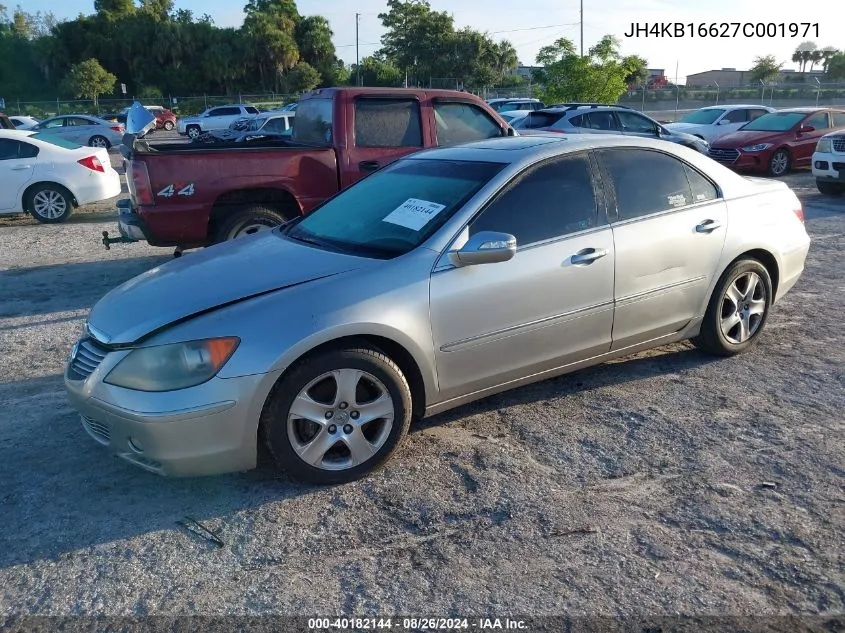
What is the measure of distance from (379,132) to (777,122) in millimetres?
12459

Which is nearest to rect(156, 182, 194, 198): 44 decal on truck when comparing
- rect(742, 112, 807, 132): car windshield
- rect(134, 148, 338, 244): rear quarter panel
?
rect(134, 148, 338, 244): rear quarter panel

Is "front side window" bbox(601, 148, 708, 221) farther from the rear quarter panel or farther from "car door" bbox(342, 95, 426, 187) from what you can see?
the rear quarter panel

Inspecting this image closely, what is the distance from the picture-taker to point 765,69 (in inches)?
2687

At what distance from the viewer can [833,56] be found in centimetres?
7950

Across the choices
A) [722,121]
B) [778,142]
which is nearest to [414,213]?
[778,142]

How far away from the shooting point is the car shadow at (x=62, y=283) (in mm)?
6895

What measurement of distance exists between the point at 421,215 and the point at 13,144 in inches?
370

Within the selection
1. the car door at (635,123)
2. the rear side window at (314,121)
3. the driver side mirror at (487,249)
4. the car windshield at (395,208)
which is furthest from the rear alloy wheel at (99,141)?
the driver side mirror at (487,249)

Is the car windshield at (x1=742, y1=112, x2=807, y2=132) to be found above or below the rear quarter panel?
above

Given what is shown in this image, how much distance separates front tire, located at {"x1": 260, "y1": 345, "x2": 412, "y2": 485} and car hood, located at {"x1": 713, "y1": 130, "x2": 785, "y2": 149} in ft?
47.7

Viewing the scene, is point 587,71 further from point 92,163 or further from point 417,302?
point 417,302

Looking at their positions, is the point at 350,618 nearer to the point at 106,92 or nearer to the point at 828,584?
the point at 828,584

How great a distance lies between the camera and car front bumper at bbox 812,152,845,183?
41.8 feet

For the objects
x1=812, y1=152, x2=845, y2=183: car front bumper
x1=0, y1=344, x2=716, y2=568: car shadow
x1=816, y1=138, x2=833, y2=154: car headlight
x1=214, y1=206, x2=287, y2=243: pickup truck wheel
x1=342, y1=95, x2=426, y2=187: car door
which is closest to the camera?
x1=0, y1=344, x2=716, y2=568: car shadow
